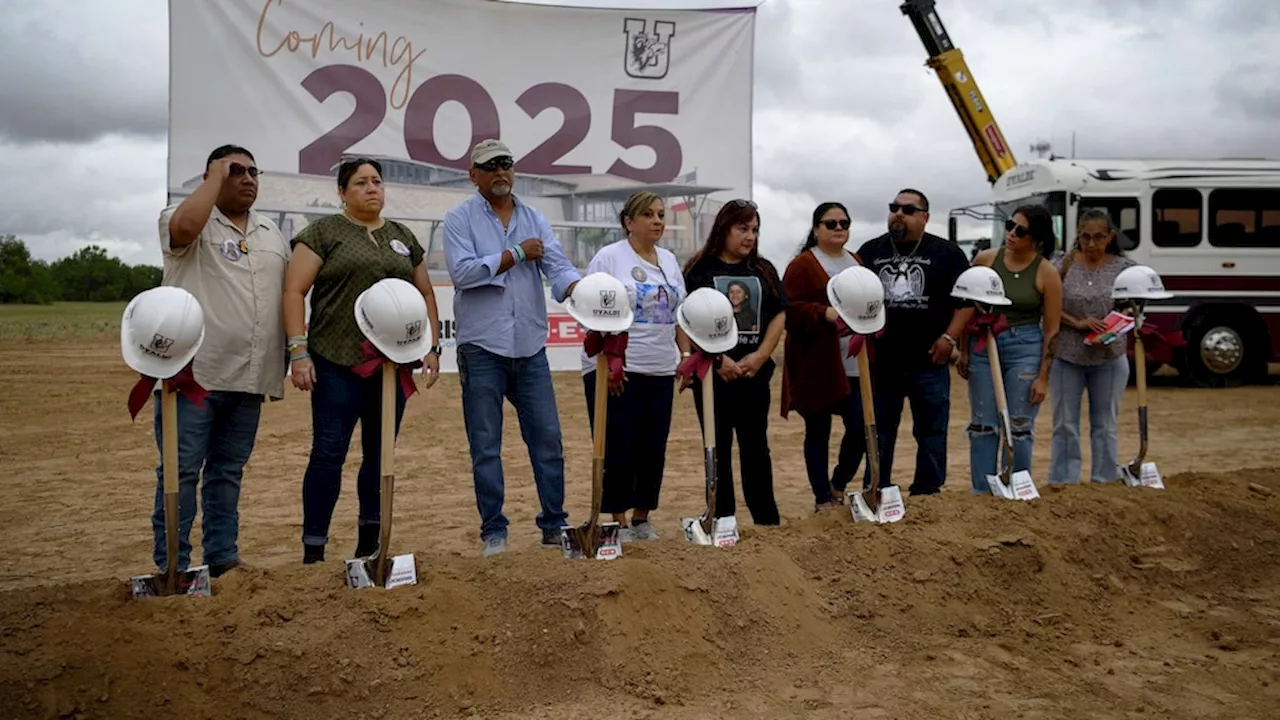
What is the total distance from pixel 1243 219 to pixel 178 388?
1479 centimetres

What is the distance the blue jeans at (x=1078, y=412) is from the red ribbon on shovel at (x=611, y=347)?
9.85ft

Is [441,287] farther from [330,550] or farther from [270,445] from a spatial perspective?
[330,550]

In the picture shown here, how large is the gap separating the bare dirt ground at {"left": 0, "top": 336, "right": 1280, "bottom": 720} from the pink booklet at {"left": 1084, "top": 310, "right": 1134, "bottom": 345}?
2.74ft

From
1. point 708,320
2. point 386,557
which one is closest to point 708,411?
point 708,320

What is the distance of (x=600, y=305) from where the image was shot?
448 centimetres

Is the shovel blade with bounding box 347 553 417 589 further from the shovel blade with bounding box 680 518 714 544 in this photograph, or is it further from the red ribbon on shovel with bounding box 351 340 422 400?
the shovel blade with bounding box 680 518 714 544

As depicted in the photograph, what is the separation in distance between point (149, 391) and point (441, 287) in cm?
585

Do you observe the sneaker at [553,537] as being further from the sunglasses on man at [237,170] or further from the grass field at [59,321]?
the grass field at [59,321]

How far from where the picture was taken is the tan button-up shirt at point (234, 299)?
435cm

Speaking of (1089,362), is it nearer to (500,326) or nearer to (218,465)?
(500,326)

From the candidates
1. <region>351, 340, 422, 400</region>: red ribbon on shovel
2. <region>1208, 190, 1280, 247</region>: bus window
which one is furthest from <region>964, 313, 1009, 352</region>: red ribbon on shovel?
<region>1208, 190, 1280, 247</region>: bus window

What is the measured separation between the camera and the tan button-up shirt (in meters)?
4.35

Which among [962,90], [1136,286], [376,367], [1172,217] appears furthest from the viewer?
[962,90]

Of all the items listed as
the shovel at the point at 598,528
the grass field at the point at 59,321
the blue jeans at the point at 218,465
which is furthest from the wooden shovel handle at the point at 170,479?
the grass field at the point at 59,321
